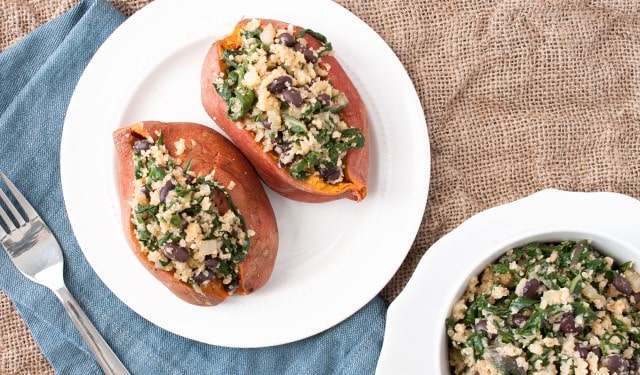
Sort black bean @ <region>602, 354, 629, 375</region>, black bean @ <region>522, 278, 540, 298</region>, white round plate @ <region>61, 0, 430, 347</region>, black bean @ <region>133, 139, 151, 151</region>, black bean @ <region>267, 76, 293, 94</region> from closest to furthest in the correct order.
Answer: black bean @ <region>602, 354, 629, 375</region>
black bean @ <region>522, 278, 540, 298</region>
black bean @ <region>267, 76, 293, 94</region>
black bean @ <region>133, 139, 151, 151</region>
white round plate @ <region>61, 0, 430, 347</region>

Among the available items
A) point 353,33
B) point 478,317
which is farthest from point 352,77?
point 478,317

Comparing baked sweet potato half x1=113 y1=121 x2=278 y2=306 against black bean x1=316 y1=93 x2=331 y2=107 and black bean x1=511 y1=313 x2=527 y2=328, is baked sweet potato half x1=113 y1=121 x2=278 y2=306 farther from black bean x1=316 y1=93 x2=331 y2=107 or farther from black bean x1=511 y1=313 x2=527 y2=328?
black bean x1=511 y1=313 x2=527 y2=328

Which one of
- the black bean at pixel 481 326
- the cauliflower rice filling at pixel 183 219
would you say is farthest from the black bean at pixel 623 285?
the cauliflower rice filling at pixel 183 219

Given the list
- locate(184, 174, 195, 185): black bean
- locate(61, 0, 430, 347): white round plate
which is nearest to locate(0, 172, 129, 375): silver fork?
locate(61, 0, 430, 347): white round plate

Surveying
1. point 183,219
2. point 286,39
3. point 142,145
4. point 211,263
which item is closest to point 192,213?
point 183,219

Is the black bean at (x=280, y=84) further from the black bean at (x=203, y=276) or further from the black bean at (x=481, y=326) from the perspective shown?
the black bean at (x=481, y=326)

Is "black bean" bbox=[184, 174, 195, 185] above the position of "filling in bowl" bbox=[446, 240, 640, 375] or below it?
above
